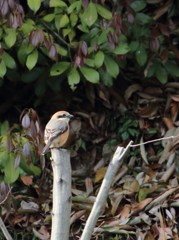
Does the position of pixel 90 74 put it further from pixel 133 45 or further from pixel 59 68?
pixel 133 45

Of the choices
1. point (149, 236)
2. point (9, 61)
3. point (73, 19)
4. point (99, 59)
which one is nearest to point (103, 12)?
point (73, 19)

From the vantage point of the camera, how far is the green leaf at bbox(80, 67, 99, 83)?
6992 mm

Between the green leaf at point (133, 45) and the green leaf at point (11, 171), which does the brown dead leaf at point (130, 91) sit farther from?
the green leaf at point (11, 171)

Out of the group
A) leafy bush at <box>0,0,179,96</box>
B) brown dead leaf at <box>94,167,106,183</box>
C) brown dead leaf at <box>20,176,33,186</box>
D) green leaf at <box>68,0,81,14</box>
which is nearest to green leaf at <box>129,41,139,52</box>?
leafy bush at <box>0,0,179,96</box>

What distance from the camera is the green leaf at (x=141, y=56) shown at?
7.46 meters

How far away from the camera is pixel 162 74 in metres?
7.70

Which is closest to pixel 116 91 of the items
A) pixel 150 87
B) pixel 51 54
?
pixel 150 87

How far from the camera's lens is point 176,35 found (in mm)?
8117

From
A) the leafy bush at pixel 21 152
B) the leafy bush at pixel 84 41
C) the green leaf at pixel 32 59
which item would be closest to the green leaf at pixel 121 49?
the leafy bush at pixel 84 41

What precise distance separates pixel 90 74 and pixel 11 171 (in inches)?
42.0

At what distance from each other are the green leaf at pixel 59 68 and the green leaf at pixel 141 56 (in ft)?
2.31

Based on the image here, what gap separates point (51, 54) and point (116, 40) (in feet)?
1.82

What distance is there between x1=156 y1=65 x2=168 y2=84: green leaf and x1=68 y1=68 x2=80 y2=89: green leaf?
970 millimetres

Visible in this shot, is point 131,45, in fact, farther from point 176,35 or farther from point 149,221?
point 149,221
